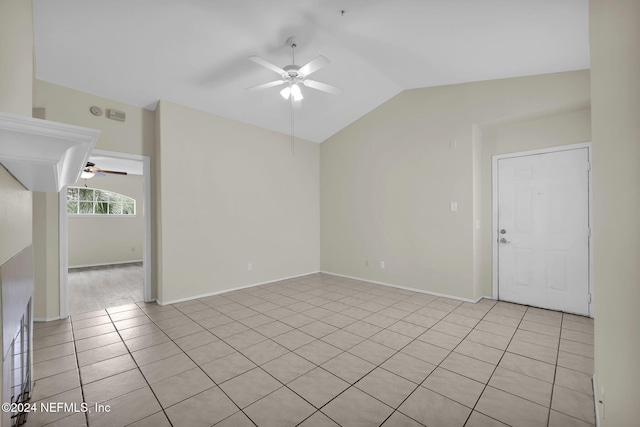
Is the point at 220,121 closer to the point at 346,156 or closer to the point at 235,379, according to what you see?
the point at 346,156

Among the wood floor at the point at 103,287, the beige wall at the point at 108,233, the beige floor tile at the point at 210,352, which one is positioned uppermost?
the beige wall at the point at 108,233

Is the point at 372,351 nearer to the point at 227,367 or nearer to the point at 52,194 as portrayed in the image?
the point at 227,367

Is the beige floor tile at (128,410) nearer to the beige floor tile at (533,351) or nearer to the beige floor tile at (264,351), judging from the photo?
the beige floor tile at (264,351)

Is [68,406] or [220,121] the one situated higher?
[220,121]

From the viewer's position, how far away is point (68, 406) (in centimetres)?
185

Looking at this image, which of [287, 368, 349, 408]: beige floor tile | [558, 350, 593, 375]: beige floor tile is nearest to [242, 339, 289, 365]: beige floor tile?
[287, 368, 349, 408]: beige floor tile

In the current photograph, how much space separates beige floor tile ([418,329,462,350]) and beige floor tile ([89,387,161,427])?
7.77ft

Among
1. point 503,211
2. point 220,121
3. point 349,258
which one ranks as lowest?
point 349,258

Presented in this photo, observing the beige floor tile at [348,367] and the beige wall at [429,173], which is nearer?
the beige floor tile at [348,367]

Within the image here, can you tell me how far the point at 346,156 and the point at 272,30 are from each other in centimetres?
294

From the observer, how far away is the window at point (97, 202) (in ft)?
23.6

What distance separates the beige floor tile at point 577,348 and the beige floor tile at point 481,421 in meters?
1.49

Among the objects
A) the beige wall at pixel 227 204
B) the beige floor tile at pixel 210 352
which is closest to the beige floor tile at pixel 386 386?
the beige floor tile at pixel 210 352

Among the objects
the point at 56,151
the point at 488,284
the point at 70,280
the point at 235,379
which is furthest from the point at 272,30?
the point at 70,280
